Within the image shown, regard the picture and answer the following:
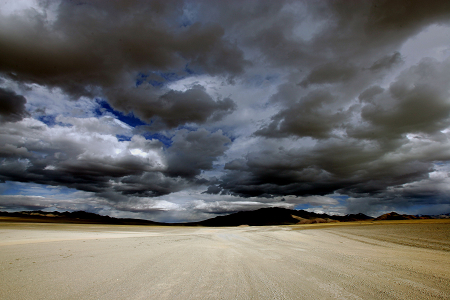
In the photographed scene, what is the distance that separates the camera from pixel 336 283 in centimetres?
747

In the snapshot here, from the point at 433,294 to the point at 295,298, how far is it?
14.2 ft

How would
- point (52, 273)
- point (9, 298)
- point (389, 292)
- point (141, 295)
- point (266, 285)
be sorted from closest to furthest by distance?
point (9, 298), point (141, 295), point (389, 292), point (266, 285), point (52, 273)

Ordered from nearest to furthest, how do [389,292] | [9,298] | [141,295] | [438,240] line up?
[9,298] → [141,295] → [389,292] → [438,240]

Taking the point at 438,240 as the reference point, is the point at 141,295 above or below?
above

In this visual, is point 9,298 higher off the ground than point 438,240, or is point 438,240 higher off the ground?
point 9,298

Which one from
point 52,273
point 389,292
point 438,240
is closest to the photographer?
point 389,292

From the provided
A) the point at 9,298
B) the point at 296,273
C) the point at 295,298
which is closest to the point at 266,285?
the point at 295,298

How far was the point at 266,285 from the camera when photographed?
7.10 metres

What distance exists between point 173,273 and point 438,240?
26650 millimetres

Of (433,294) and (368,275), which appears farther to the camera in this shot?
(368,275)

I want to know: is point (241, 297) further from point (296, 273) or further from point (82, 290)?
point (82, 290)

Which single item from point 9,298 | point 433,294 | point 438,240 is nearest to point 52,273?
point 9,298

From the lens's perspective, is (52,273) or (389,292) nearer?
(389,292)

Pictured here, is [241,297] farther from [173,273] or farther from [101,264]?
[101,264]
